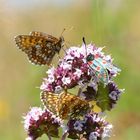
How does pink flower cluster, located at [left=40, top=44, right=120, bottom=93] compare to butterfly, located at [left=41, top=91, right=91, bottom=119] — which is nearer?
butterfly, located at [left=41, top=91, right=91, bottom=119]

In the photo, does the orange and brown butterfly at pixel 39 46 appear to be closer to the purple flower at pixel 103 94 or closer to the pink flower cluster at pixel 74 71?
the pink flower cluster at pixel 74 71

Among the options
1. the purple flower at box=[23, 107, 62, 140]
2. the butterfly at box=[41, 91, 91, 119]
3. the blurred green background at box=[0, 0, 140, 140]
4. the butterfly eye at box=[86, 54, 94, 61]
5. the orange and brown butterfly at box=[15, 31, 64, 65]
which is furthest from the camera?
the blurred green background at box=[0, 0, 140, 140]

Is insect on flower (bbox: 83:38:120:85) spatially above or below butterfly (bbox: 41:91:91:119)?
above

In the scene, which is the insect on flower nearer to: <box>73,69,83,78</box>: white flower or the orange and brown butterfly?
<box>73,69,83,78</box>: white flower

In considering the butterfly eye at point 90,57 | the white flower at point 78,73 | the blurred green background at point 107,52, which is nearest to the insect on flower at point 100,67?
the butterfly eye at point 90,57

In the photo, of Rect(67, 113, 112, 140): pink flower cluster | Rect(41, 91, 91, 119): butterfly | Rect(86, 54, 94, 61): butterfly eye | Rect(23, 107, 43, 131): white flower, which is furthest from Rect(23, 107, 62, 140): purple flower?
Rect(86, 54, 94, 61): butterfly eye

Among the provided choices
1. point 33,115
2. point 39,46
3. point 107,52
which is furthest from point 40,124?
point 107,52
